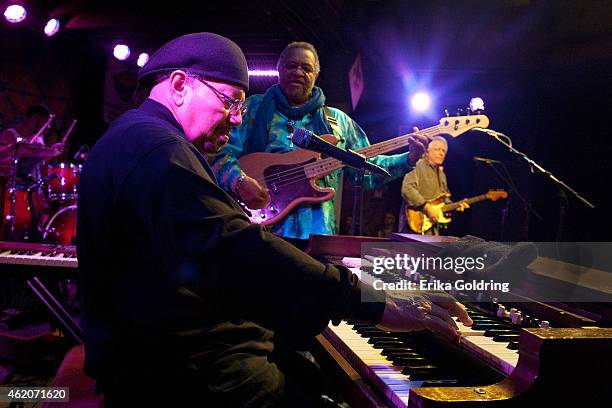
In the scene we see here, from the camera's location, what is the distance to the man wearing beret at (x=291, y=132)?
141 inches

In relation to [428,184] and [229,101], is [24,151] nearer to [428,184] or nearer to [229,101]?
[428,184]

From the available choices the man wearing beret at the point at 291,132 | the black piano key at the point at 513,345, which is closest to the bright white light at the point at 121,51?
the man wearing beret at the point at 291,132

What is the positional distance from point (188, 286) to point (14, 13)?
10.2m

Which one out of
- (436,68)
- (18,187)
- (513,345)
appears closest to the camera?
(513,345)

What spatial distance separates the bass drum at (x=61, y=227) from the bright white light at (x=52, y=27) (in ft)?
14.6

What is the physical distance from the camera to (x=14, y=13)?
9188 millimetres

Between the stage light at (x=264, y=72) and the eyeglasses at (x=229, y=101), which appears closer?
the eyeglasses at (x=229, y=101)

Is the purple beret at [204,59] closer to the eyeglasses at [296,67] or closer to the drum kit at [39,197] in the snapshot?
the eyeglasses at [296,67]

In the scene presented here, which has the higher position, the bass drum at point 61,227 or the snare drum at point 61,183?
the snare drum at point 61,183

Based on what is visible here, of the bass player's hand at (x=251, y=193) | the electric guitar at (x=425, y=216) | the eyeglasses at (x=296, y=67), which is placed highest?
the eyeglasses at (x=296, y=67)

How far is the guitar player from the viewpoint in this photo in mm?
8141

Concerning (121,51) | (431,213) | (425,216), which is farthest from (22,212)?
(431,213)

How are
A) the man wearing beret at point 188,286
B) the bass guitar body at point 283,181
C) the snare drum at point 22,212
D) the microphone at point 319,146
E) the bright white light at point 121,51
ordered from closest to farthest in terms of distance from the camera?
1. the man wearing beret at point 188,286
2. the microphone at point 319,146
3. the bass guitar body at point 283,181
4. the snare drum at point 22,212
5. the bright white light at point 121,51

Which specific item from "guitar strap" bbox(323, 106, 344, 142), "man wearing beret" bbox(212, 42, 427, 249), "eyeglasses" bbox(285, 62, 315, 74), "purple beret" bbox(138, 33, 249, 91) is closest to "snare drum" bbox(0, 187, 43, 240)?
"man wearing beret" bbox(212, 42, 427, 249)
